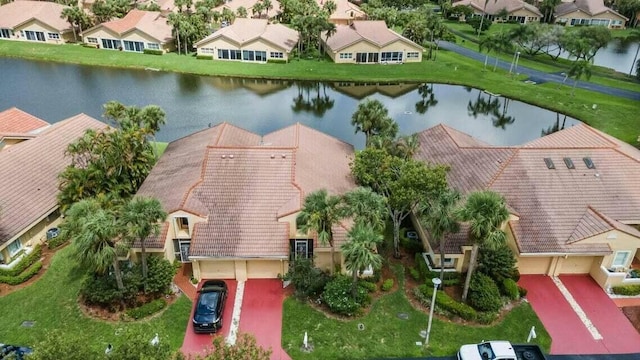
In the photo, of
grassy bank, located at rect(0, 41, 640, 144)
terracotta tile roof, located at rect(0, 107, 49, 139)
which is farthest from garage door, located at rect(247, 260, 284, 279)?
grassy bank, located at rect(0, 41, 640, 144)

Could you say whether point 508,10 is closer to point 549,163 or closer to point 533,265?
point 549,163

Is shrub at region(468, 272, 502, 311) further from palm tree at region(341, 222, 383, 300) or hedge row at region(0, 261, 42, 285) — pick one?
hedge row at region(0, 261, 42, 285)

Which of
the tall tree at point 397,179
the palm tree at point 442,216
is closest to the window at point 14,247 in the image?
the tall tree at point 397,179

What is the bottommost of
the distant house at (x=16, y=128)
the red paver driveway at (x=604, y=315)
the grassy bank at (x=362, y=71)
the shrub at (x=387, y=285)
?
the red paver driveway at (x=604, y=315)

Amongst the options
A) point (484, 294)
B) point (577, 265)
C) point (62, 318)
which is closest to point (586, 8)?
point (577, 265)

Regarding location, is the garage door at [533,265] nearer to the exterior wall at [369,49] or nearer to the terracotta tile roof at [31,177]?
the terracotta tile roof at [31,177]
